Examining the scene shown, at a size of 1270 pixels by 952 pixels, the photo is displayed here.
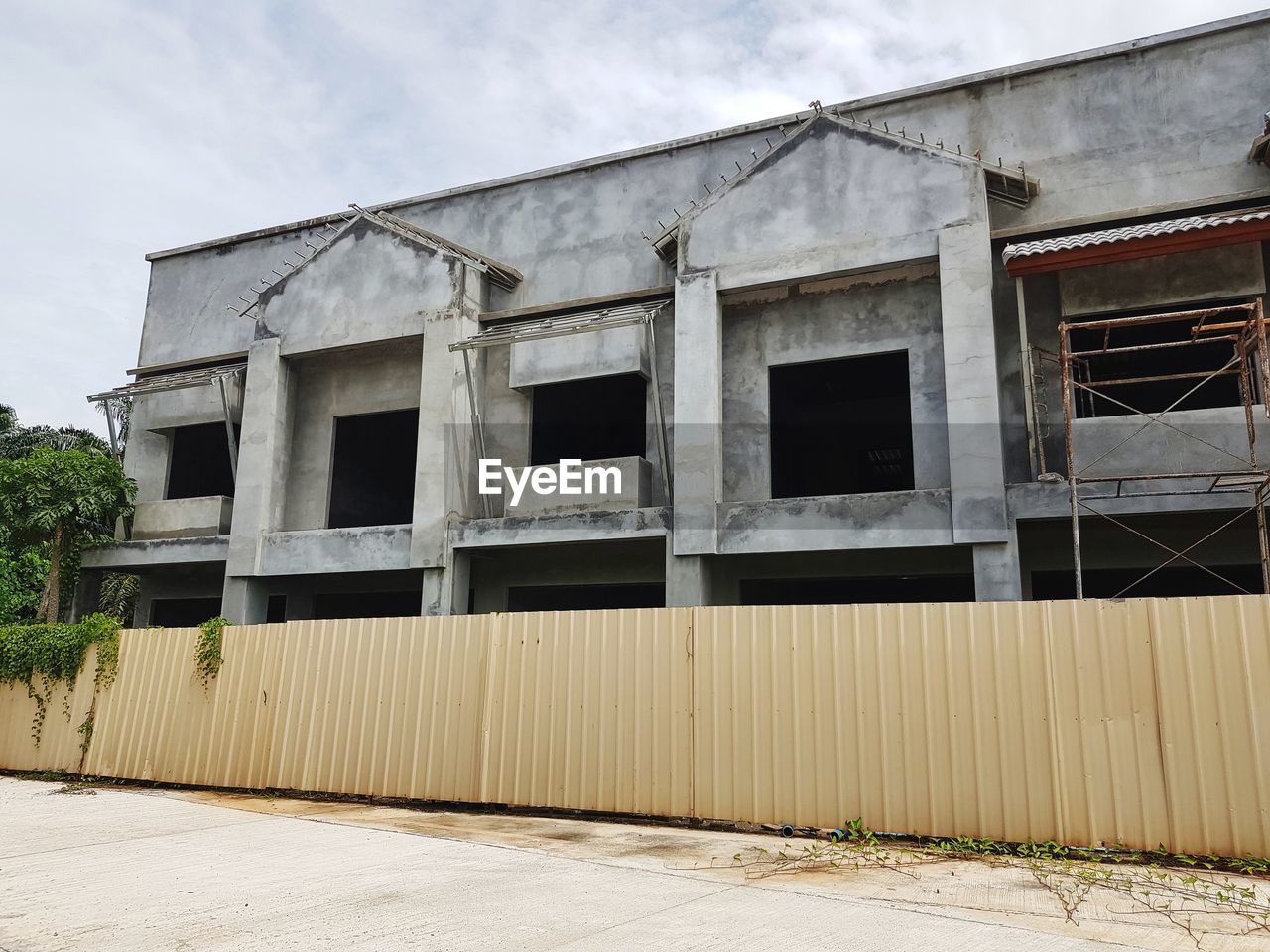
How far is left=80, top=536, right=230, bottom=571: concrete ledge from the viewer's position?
17.3m

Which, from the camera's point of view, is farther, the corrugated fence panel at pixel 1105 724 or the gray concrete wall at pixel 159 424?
the gray concrete wall at pixel 159 424

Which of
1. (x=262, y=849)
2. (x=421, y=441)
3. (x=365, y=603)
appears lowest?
(x=262, y=849)

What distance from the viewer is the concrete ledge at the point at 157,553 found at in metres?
17.3

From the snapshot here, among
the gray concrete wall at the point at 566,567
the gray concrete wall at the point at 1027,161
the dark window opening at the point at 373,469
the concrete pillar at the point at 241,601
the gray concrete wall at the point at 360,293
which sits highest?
the gray concrete wall at the point at 1027,161

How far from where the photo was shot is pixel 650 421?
51.3ft

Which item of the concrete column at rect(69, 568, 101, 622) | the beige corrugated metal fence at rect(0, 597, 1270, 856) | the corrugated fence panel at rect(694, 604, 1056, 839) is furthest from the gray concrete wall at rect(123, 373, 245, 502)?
the corrugated fence panel at rect(694, 604, 1056, 839)

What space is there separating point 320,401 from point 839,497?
9.85 meters

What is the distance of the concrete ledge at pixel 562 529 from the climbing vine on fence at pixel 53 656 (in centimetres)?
486

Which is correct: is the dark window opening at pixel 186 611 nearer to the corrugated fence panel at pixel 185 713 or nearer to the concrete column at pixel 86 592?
the concrete column at pixel 86 592

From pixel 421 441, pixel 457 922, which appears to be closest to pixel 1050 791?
pixel 457 922

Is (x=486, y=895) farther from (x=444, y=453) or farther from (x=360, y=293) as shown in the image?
(x=360, y=293)

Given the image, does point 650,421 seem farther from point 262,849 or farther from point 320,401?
point 262,849

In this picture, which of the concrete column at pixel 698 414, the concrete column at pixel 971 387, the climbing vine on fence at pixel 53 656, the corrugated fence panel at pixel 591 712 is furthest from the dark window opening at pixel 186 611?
the concrete column at pixel 971 387

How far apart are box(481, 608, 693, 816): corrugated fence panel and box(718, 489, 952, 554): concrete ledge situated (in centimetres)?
416
